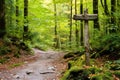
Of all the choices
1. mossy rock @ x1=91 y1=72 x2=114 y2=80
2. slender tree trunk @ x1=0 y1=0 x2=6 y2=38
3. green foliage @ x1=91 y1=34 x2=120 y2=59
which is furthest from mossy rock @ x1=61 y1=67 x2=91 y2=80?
slender tree trunk @ x1=0 y1=0 x2=6 y2=38

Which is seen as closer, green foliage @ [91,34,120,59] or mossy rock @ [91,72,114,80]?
mossy rock @ [91,72,114,80]

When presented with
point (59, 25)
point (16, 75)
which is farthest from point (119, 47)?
point (59, 25)

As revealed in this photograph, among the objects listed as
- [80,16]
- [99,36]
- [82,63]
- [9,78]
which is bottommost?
[9,78]

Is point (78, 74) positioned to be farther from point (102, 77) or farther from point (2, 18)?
point (2, 18)

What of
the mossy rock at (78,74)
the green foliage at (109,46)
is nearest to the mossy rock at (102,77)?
the mossy rock at (78,74)

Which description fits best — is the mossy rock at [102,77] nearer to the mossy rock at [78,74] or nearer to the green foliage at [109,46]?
the mossy rock at [78,74]

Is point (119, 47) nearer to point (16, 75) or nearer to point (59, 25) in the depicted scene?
point (16, 75)

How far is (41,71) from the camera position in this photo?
37.9ft

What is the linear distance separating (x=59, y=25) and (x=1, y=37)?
1923 centimetres

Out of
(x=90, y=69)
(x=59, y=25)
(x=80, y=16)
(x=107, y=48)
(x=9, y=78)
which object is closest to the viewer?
(x=90, y=69)

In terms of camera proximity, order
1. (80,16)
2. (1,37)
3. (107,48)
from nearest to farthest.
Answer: (80,16), (107,48), (1,37)

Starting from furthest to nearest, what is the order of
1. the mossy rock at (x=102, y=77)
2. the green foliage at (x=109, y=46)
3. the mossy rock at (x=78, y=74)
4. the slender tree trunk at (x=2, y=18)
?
the slender tree trunk at (x=2, y=18)
the green foliage at (x=109, y=46)
the mossy rock at (x=78, y=74)
the mossy rock at (x=102, y=77)

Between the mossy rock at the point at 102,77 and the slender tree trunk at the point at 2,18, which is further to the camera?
the slender tree trunk at the point at 2,18

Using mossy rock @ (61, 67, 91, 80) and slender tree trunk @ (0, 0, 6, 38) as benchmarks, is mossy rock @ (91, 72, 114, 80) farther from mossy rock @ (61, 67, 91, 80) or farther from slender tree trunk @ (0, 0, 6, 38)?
slender tree trunk @ (0, 0, 6, 38)
